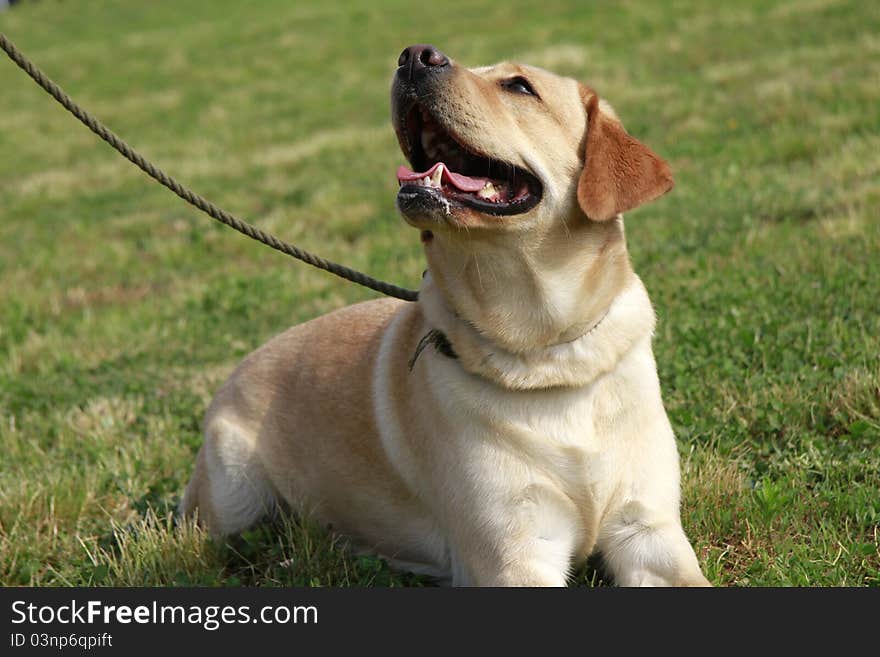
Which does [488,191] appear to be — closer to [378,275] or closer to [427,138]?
[427,138]

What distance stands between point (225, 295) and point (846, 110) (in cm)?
664

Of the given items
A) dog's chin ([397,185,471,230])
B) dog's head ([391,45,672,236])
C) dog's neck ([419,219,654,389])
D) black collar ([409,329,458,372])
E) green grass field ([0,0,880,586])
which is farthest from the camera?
green grass field ([0,0,880,586])

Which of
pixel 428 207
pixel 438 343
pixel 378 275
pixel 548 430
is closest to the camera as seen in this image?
pixel 428 207

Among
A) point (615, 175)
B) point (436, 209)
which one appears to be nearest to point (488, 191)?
point (436, 209)

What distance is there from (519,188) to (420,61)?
0.54 m

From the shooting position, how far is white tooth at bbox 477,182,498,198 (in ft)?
11.1

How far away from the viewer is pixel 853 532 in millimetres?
3656

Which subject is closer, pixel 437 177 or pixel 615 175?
pixel 437 177

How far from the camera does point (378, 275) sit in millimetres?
8008

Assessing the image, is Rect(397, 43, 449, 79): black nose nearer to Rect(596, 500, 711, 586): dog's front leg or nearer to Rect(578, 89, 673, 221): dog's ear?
Rect(578, 89, 673, 221): dog's ear

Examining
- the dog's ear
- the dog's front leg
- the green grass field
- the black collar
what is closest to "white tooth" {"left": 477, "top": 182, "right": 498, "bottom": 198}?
the dog's ear

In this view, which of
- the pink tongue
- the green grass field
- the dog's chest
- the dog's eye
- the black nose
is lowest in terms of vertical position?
the green grass field

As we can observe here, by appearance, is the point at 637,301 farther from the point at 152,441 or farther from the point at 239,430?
the point at 152,441

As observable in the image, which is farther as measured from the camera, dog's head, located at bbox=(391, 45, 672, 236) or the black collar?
the black collar
